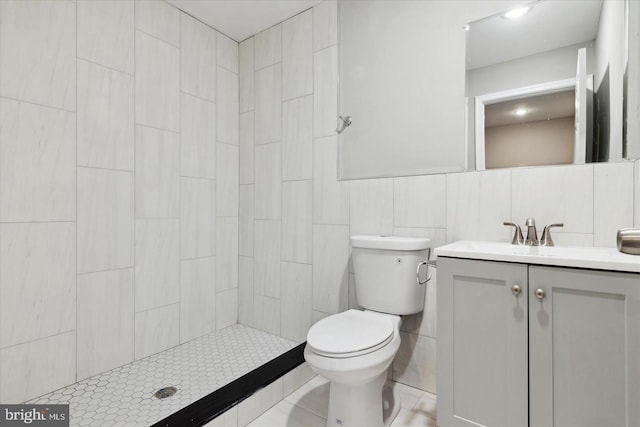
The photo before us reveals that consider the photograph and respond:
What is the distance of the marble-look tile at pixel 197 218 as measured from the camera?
7.09 feet

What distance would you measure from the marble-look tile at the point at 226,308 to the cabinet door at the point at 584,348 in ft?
6.45

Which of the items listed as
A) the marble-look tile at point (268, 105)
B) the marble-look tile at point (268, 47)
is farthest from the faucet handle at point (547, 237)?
the marble-look tile at point (268, 47)

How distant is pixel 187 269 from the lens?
7.15ft

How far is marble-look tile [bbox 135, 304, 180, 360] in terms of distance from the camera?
75.3 inches

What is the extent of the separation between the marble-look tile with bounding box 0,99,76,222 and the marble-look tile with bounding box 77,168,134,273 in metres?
0.06

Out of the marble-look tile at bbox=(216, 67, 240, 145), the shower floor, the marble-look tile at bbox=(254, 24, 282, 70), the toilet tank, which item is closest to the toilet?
the toilet tank

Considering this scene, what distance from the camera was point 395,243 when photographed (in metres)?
1.58

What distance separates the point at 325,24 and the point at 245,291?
197 cm

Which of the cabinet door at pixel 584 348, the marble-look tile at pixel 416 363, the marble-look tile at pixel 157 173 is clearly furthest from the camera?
the marble-look tile at pixel 157 173

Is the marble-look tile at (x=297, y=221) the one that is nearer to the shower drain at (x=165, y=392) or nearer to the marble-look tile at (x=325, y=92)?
the marble-look tile at (x=325, y=92)

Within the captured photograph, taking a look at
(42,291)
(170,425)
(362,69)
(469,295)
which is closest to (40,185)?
(42,291)

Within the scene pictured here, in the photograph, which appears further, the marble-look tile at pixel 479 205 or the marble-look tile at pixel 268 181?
the marble-look tile at pixel 268 181

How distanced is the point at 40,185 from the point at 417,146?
6.24 feet

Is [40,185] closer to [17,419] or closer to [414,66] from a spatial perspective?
[17,419]
